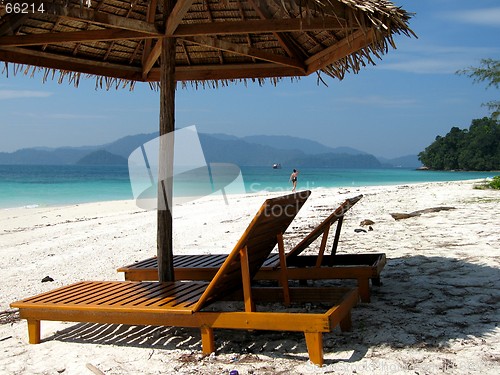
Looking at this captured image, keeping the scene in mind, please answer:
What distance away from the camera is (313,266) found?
182 inches

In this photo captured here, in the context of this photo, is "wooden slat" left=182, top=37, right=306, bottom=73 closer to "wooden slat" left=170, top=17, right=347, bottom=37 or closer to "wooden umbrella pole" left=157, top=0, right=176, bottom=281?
"wooden umbrella pole" left=157, top=0, right=176, bottom=281

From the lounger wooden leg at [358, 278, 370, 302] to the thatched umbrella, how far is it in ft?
4.92

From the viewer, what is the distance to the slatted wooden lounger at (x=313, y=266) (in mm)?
4176

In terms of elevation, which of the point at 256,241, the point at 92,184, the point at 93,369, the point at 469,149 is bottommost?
the point at 92,184

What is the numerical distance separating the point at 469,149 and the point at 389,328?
7551 cm

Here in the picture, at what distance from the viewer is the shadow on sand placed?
329 centimetres

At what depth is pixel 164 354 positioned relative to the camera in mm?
3336

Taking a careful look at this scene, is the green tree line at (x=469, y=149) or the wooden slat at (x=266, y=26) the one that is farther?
the green tree line at (x=469, y=149)

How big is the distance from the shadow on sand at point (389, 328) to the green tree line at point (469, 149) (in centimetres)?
6294

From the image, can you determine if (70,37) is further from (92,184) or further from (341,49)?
(92,184)

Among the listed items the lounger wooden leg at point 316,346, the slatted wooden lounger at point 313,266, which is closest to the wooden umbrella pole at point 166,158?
the slatted wooden lounger at point 313,266

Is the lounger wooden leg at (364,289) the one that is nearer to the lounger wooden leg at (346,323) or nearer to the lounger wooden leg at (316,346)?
the lounger wooden leg at (346,323)

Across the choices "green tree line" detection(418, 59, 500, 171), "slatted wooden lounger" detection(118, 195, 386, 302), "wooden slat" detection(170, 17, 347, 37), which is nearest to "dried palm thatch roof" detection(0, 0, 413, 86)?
"wooden slat" detection(170, 17, 347, 37)

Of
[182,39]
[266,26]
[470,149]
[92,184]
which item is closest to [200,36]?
[182,39]
